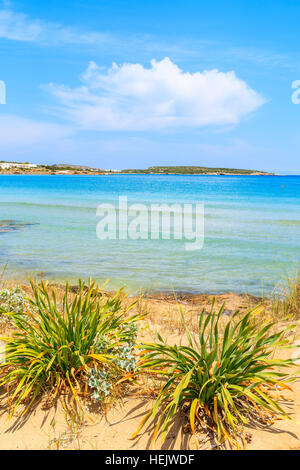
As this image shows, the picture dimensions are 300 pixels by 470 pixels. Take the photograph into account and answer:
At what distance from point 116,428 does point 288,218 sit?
2257cm

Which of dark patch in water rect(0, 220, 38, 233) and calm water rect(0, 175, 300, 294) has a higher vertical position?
dark patch in water rect(0, 220, 38, 233)

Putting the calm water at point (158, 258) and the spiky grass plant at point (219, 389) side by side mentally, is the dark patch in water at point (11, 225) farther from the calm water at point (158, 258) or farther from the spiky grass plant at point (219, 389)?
the spiky grass plant at point (219, 389)

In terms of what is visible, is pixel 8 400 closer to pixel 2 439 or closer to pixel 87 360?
pixel 2 439

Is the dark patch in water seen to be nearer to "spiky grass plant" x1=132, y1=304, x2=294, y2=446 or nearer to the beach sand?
the beach sand

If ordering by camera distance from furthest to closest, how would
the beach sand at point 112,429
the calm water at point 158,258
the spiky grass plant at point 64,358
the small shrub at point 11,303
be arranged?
1. the calm water at point 158,258
2. the small shrub at point 11,303
3. the spiky grass plant at point 64,358
4. the beach sand at point 112,429

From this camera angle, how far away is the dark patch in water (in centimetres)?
1677

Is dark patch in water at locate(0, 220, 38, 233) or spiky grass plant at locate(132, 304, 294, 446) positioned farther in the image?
dark patch in water at locate(0, 220, 38, 233)

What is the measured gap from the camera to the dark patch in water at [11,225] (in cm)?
1677

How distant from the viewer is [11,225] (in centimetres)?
1816

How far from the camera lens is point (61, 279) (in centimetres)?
892

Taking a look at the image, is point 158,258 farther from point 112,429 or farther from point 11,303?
point 112,429

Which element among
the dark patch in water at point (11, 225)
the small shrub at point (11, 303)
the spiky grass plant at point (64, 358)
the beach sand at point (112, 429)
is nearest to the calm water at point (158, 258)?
the dark patch in water at point (11, 225)

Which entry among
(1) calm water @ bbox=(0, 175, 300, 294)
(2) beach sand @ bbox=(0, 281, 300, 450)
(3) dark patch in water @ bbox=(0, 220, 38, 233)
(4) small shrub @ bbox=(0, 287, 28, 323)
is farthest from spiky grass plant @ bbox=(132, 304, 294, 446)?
(3) dark patch in water @ bbox=(0, 220, 38, 233)

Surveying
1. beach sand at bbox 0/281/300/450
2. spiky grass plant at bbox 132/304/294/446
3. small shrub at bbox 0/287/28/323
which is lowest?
beach sand at bbox 0/281/300/450
